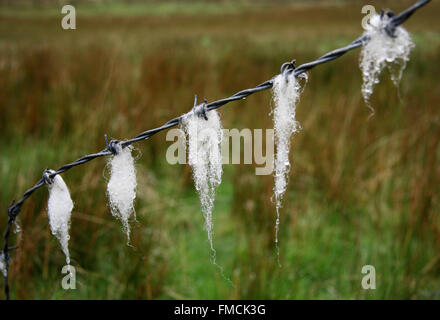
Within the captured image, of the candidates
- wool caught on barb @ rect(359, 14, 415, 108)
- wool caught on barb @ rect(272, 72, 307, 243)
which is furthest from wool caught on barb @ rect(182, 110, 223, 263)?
wool caught on barb @ rect(359, 14, 415, 108)

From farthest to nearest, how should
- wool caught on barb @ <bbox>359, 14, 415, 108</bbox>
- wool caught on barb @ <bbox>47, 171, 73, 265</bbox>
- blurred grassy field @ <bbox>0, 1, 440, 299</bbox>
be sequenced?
blurred grassy field @ <bbox>0, 1, 440, 299</bbox> → wool caught on barb @ <bbox>47, 171, 73, 265</bbox> → wool caught on barb @ <bbox>359, 14, 415, 108</bbox>

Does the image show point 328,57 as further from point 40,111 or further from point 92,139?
point 40,111

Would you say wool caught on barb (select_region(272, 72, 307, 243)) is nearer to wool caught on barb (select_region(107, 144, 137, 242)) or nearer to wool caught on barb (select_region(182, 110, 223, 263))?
wool caught on barb (select_region(182, 110, 223, 263))

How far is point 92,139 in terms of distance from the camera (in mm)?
2727

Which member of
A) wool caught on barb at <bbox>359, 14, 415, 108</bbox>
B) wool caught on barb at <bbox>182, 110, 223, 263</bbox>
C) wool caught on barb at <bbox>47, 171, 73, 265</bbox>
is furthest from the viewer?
wool caught on barb at <bbox>47, 171, 73, 265</bbox>

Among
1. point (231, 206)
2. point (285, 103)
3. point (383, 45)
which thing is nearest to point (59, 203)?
point (285, 103)

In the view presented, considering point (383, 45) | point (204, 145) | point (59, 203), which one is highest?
point (383, 45)

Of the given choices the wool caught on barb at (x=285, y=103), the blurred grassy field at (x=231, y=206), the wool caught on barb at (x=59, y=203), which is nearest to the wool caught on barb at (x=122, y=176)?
the blurred grassy field at (x=231, y=206)

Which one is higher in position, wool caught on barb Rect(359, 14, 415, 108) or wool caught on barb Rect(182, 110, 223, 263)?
wool caught on barb Rect(359, 14, 415, 108)

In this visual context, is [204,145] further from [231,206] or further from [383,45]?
[231,206]

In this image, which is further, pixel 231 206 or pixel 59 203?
pixel 231 206

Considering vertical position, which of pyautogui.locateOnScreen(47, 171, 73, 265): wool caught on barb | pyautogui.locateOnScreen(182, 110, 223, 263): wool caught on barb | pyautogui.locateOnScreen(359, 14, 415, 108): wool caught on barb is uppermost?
pyautogui.locateOnScreen(359, 14, 415, 108): wool caught on barb

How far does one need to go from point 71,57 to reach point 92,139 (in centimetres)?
463
